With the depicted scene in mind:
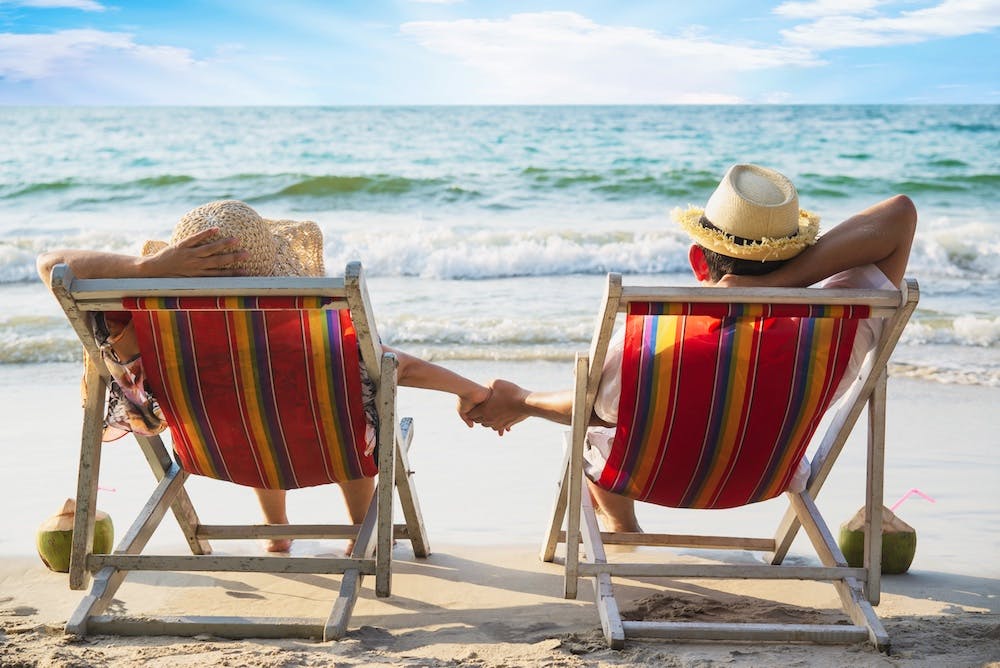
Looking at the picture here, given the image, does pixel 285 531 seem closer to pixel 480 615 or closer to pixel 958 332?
pixel 480 615

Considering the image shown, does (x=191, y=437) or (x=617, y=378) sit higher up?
(x=617, y=378)

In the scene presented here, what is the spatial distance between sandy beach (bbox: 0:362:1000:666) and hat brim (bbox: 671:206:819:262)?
38.2 inches

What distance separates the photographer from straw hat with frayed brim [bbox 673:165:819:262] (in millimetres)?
2498

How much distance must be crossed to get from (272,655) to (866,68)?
33.6m

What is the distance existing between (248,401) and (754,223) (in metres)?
1.33

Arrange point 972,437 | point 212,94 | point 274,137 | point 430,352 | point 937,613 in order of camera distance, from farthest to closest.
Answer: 1. point 212,94
2. point 274,137
3. point 430,352
4. point 972,437
5. point 937,613

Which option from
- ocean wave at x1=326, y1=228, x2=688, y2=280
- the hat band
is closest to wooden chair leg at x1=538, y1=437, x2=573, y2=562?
the hat band

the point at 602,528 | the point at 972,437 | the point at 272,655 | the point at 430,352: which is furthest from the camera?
the point at 430,352

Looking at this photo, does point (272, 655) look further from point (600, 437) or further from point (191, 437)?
point (600, 437)

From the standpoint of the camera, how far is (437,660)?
244 centimetres

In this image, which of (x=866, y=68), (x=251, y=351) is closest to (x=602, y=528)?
(x=251, y=351)

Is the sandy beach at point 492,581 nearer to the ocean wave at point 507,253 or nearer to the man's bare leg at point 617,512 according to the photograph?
the man's bare leg at point 617,512

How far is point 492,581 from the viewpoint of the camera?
3.06 metres

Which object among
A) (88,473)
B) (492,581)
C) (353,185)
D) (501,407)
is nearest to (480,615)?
(492,581)
